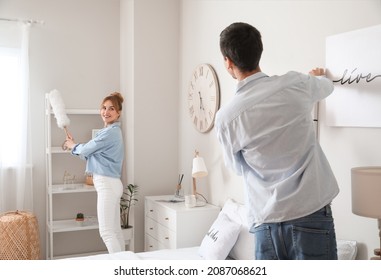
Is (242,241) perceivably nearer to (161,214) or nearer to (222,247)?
(222,247)

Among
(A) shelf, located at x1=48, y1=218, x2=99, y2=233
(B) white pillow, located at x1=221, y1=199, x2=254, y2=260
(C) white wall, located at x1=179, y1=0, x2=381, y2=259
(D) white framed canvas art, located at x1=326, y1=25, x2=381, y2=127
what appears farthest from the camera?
(A) shelf, located at x1=48, y1=218, x2=99, y2=233

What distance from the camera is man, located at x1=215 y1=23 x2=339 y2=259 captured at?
1441 millimetres

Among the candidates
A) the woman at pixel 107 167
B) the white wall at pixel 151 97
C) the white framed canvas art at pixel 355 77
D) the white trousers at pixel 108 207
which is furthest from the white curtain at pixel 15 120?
the white framed canvas art at pixel 355 77

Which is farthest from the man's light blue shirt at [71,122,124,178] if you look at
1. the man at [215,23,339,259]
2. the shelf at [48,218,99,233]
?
the man at [215,23,339,259]

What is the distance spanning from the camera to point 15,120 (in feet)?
12.0

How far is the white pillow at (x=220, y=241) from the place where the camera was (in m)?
2.62

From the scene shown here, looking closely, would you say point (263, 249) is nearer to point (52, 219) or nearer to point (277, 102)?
point (277, 102)

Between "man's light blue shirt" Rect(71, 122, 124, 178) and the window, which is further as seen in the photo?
the window

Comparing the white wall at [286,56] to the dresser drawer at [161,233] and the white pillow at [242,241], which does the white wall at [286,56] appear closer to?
the white pillow at [242,241]

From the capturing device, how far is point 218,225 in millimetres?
2770

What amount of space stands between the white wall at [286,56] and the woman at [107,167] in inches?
26.3

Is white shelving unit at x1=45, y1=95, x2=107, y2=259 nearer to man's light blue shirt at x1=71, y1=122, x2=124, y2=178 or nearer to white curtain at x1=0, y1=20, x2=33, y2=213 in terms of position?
white curtain at x1=0, y1=20, x2=33, y2=213

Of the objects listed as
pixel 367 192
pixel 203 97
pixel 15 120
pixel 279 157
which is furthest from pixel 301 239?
pixel 15 120

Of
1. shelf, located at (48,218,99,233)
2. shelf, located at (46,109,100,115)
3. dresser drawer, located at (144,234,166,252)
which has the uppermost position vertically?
shelf, located at (46,109,100,115)
